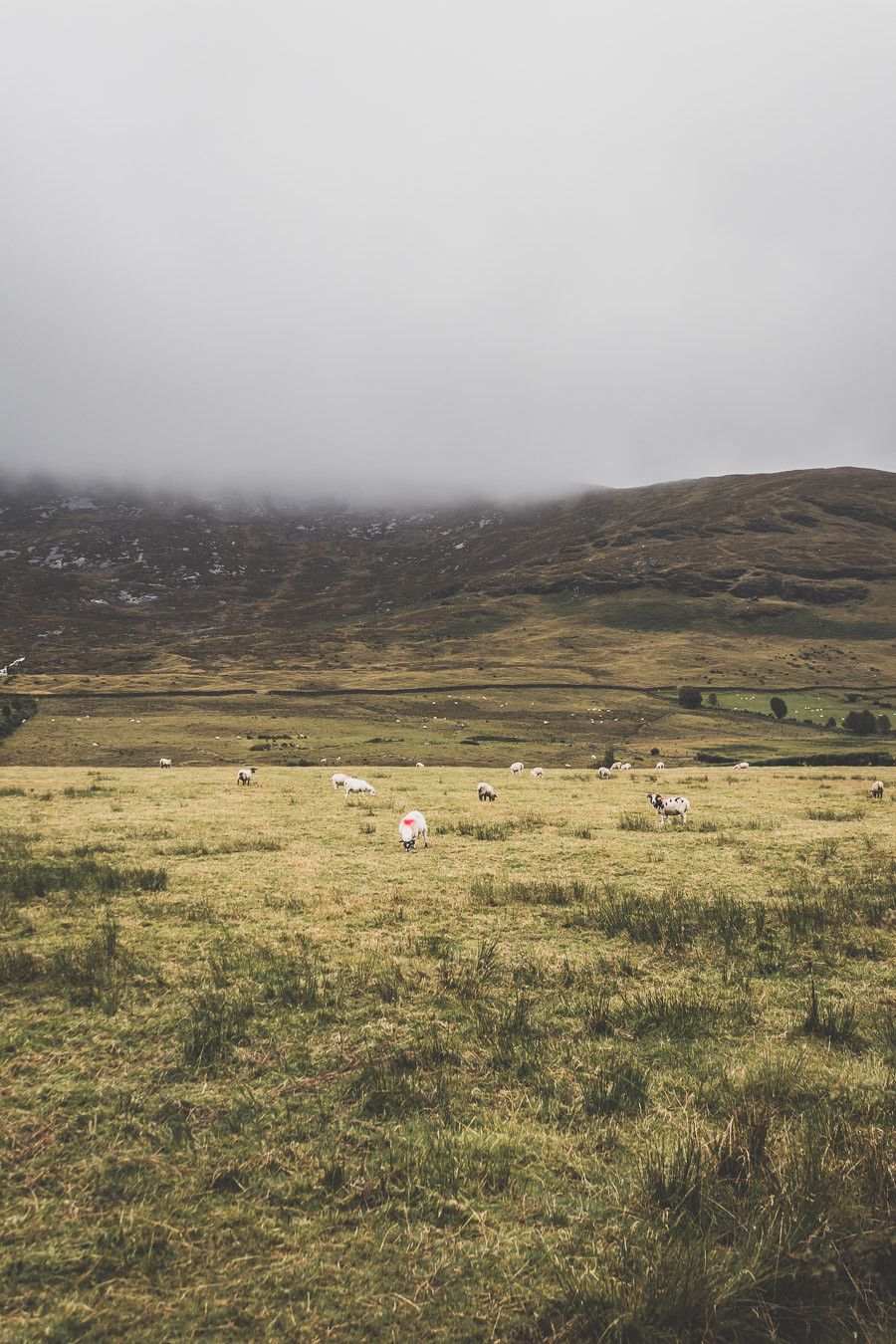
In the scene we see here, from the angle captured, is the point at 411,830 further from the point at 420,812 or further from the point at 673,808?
the point at 673,808

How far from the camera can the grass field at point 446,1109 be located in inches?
144

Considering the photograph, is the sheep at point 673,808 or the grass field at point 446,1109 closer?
the grass field at point 446,1109

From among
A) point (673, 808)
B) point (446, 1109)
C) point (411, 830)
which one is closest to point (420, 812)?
point (411, 830)

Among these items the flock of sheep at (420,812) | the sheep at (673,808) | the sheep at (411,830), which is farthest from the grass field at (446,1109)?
the sheep at (673,808)

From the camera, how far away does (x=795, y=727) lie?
315 feet

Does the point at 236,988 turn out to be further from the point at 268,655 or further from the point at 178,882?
the point at 268,655

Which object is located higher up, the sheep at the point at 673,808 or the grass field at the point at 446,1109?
the grass field at the point at 446,1109

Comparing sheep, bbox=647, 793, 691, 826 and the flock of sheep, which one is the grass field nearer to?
the flock of sheep

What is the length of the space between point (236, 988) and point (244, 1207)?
3.59 metres

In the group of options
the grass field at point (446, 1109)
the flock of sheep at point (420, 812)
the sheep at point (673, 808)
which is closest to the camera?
the grass field at point (446, 1109)

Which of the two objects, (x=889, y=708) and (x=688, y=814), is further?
(x=889, y=708)

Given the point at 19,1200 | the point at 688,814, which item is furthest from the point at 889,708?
the point at 19,1200

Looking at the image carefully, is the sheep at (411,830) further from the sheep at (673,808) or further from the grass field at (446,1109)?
the sheep at (673,808)

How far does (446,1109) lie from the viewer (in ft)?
17.9
